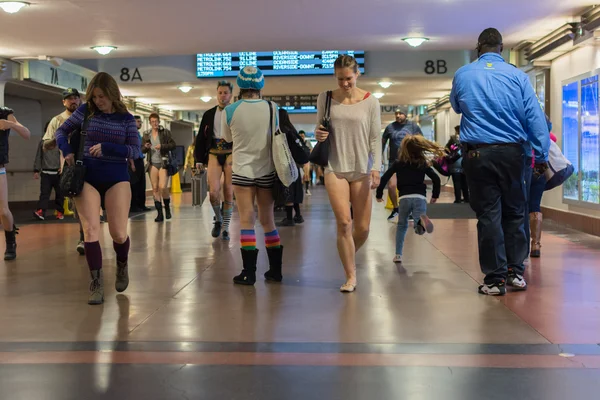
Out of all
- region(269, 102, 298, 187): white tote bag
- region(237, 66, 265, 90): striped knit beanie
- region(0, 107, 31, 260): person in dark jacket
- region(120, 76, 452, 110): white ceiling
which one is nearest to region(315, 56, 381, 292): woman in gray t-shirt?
region(269, 102, 298, 187): white tote bag

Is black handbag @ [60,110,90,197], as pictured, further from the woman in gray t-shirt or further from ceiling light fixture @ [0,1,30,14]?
ceiling light fixture @ [0,1,30,14]

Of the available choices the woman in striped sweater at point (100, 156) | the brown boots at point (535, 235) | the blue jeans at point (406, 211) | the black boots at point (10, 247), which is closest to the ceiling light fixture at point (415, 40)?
the brown boots at point (535, 235)

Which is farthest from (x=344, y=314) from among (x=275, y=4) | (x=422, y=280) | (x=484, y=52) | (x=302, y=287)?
(x=275, y=4)

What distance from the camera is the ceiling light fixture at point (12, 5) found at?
9.37 m

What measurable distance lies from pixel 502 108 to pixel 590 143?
617cm

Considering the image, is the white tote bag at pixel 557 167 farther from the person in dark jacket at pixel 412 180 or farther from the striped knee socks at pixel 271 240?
the striped knee socks at pixel 271 240

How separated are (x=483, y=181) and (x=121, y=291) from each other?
2.92 metres

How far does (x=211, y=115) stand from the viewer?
840 centimetres

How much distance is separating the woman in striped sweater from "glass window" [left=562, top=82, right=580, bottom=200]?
809 cm

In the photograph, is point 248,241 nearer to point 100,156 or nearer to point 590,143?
point 100,156

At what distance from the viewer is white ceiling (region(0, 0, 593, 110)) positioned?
9.97m

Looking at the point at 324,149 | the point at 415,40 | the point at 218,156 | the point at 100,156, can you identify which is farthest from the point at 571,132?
the point at 100,156

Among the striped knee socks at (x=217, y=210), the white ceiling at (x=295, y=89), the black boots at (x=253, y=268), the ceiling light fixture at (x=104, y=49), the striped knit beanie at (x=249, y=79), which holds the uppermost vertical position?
the white ceiling at (x=295, y=89)

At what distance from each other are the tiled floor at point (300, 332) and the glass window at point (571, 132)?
4232 mm
